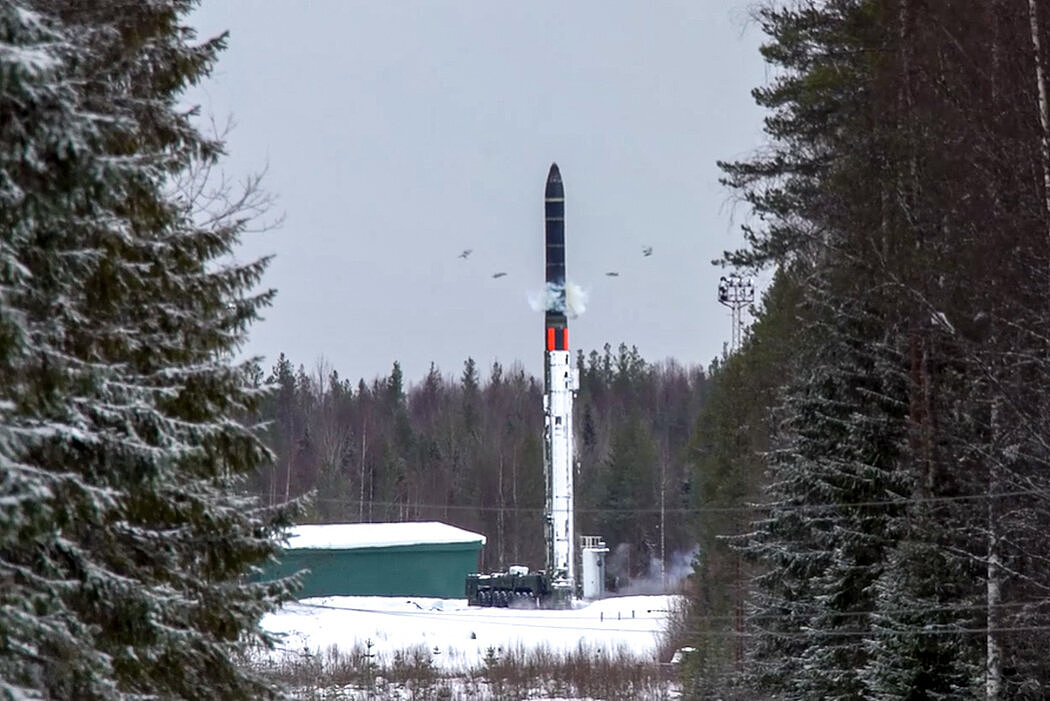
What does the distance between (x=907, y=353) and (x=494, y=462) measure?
241 ft

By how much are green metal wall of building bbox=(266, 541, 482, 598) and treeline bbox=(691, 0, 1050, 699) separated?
38.5m

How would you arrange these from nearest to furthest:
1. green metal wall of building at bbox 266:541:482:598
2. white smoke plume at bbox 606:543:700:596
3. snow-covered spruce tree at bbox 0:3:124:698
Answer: snow-covered spruce tree at bbox 0:3:124:698 < green metal wall of building at bbox 266:541:482:598 < white smoke plume at bbox 606:543:700:596

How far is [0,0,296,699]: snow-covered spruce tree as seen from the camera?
5.84 m

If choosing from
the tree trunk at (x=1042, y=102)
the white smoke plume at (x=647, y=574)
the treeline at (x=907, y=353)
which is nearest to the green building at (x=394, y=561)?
the white smoke plume at (x=647, y=574)

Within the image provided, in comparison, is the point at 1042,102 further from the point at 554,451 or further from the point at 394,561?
the point at 394,561

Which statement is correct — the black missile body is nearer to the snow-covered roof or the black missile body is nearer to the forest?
the snow-covered roof

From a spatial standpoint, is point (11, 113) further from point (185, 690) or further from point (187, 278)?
point (185, 690)

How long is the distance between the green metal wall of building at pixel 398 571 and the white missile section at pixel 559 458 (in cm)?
477

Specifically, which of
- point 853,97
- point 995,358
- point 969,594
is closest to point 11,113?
point 995,358

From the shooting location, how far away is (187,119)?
971cm

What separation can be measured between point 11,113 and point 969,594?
1513 cm

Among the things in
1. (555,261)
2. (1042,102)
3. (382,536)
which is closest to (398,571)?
(382,536)

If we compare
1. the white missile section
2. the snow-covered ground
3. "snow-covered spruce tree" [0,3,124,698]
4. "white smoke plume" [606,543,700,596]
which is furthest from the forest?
"white smoke plume" [606,543,700,596]

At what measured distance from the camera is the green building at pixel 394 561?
205 ft
